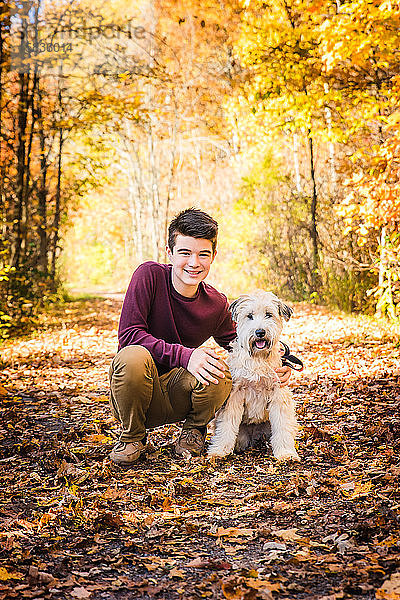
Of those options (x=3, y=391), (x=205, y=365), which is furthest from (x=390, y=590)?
(x=3, y=391)

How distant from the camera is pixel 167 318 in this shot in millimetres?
4078

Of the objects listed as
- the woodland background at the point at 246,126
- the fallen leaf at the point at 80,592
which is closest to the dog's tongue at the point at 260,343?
the fallen leaf at the point at 80,592

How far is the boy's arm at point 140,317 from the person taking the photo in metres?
3.85

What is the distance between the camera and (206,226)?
4.00 m

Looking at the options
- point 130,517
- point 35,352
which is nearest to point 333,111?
point 35,352

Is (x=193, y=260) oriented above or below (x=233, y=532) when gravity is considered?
above

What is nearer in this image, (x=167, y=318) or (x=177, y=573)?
(x=177, y=573)

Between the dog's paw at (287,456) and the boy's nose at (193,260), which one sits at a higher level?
the boy's nose at (193,260)

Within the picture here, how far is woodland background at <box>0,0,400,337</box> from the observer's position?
9148 millimetres

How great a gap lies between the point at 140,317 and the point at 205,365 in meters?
0.58

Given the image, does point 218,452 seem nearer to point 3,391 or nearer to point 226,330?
point 226,330

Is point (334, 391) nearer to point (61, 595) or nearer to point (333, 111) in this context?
point (61, 595)

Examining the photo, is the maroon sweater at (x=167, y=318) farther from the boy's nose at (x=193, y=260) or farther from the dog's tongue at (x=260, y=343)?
the dog's tongue at (x=260, y=343)

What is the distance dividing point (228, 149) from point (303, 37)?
11816 millimetres
